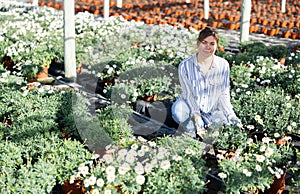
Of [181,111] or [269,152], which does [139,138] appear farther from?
[269,152]

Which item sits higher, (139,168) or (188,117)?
(188,117)

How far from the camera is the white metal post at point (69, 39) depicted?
5.93 meters

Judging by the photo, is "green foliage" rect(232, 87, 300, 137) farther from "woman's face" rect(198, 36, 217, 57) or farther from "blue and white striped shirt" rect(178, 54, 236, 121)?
"woman's face" rect(198, 36, 217, 57)

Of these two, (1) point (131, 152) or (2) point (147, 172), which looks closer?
(2) point (147, 172)

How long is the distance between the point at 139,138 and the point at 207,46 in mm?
1094

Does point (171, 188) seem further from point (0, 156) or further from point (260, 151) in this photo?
point (0, 156)

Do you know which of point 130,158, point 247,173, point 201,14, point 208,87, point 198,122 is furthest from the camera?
point 201,14

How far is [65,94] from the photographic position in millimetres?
4598

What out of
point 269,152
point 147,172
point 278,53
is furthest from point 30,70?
point 278,53

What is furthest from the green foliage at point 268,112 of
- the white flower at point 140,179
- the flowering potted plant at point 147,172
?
the white flower at point 140,179

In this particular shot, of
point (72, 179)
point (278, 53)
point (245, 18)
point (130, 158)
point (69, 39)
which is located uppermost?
point (245, 18)

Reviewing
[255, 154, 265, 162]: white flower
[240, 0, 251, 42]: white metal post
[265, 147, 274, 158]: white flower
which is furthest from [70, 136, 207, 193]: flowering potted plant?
[240, 0, 251, 42]: white metal post

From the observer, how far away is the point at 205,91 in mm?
4246

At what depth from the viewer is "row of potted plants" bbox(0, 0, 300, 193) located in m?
3.12
